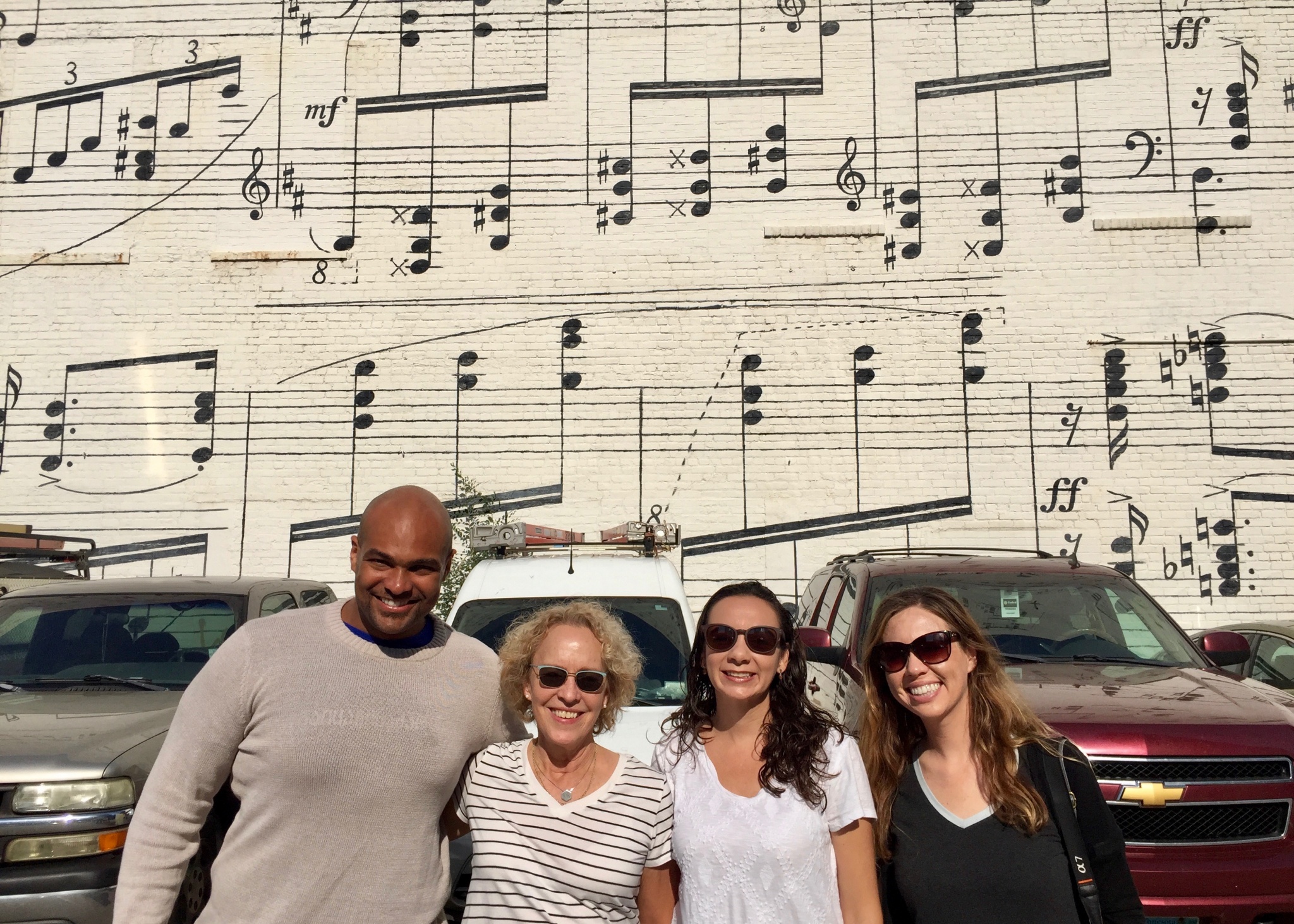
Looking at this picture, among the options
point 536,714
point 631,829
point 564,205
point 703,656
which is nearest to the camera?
point 631,829

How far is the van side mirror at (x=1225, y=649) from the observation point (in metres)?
5.79

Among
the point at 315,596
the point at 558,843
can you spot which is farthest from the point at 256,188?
the point at 558,843

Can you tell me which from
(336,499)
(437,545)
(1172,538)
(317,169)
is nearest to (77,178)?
(317,169)

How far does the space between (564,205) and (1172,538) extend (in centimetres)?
820

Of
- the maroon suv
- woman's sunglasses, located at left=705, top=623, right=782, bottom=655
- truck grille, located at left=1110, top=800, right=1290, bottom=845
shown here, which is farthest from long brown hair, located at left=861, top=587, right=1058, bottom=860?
truck grille, located at left=1110, top=800, right=1290, bottom=845

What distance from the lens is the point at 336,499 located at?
40.3ft

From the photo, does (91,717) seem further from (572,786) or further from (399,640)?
(572,786)

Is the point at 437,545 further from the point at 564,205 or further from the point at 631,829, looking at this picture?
the point at 564,205

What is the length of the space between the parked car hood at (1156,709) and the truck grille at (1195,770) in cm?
5

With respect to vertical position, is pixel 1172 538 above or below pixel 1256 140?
below

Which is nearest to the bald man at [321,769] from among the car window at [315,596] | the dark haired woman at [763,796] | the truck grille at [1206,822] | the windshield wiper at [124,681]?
the dark haired woman at [763,796]

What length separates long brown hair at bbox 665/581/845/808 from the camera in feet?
8.41

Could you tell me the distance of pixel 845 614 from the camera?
658cm

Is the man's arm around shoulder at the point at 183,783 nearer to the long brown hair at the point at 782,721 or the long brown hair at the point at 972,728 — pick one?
the long brown hair at the point at 782,721
